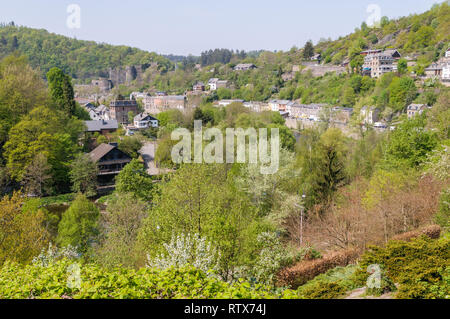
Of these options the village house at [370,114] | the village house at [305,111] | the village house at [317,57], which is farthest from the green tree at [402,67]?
the village house at [317,57]

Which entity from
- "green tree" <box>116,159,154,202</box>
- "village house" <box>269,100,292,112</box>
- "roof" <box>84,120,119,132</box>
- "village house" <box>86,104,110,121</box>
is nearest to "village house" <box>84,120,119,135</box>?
"roof" <box>84,120,119,132</box>

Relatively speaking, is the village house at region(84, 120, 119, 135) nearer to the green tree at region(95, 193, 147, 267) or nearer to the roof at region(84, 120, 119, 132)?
the roof at region(84, 120, 119, 132)

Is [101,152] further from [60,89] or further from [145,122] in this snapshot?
[145,122]

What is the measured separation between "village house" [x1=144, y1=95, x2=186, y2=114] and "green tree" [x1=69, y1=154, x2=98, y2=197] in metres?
52.4

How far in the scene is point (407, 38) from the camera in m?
86.9

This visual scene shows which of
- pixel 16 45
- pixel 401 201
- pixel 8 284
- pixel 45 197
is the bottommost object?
pixel 45 197

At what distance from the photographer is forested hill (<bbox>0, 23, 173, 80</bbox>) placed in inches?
4125

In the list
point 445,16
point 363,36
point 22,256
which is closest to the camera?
point 22,256

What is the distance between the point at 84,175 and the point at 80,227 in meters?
13.1
